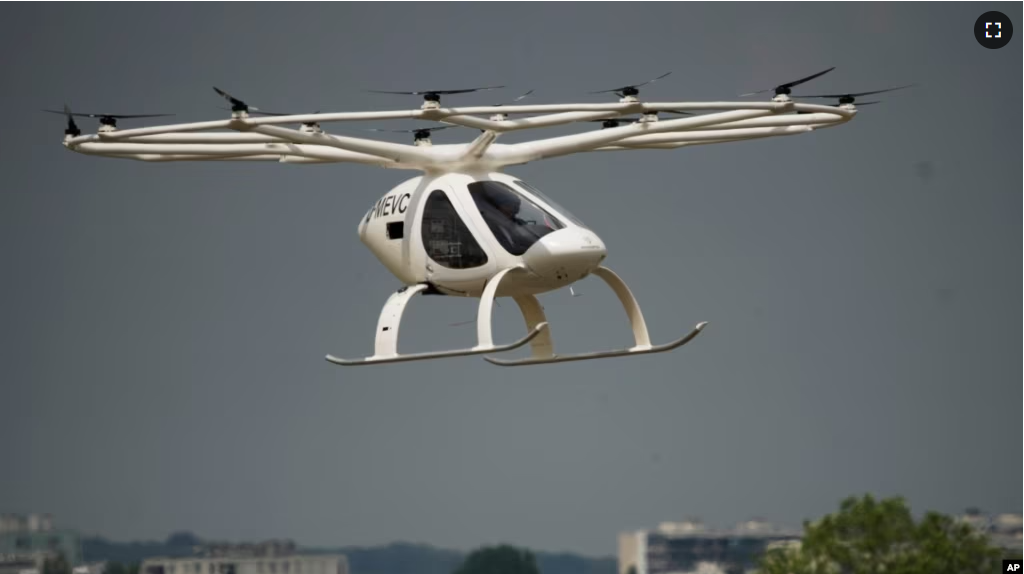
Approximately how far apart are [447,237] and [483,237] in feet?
1.98

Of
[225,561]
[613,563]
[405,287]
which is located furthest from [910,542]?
[613,563]

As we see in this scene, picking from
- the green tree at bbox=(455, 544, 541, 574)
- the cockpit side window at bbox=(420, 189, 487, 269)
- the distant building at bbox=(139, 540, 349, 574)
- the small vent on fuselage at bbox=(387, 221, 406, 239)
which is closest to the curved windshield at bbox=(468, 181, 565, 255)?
the cockpit side window at bbox=(420, 189, 487, 269)

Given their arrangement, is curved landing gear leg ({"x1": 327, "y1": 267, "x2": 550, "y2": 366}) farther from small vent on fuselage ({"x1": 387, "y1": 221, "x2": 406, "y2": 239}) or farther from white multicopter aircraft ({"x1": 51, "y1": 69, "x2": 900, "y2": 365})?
small vent on fuselage ({"x1": 387, "y1": 221, "x2": 406, "y2": 239})

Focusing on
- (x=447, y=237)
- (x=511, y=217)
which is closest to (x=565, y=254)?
(x=511, y=217)

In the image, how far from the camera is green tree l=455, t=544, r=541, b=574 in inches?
3718

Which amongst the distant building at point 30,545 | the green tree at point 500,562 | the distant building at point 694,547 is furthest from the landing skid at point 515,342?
the distant building at point 694,547

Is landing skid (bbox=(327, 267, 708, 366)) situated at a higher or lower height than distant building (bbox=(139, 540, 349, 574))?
lower

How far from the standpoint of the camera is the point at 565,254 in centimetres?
3108

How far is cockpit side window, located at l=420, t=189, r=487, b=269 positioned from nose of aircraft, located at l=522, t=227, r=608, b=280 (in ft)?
2.58

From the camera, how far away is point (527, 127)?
30.1 m

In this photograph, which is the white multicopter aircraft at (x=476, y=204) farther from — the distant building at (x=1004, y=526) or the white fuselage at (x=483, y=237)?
the distant building at (x=1004, y=526)

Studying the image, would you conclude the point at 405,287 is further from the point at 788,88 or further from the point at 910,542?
the point at 910,542

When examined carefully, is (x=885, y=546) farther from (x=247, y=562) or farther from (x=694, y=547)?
(x=694, y=547)

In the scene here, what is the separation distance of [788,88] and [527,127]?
356cm
